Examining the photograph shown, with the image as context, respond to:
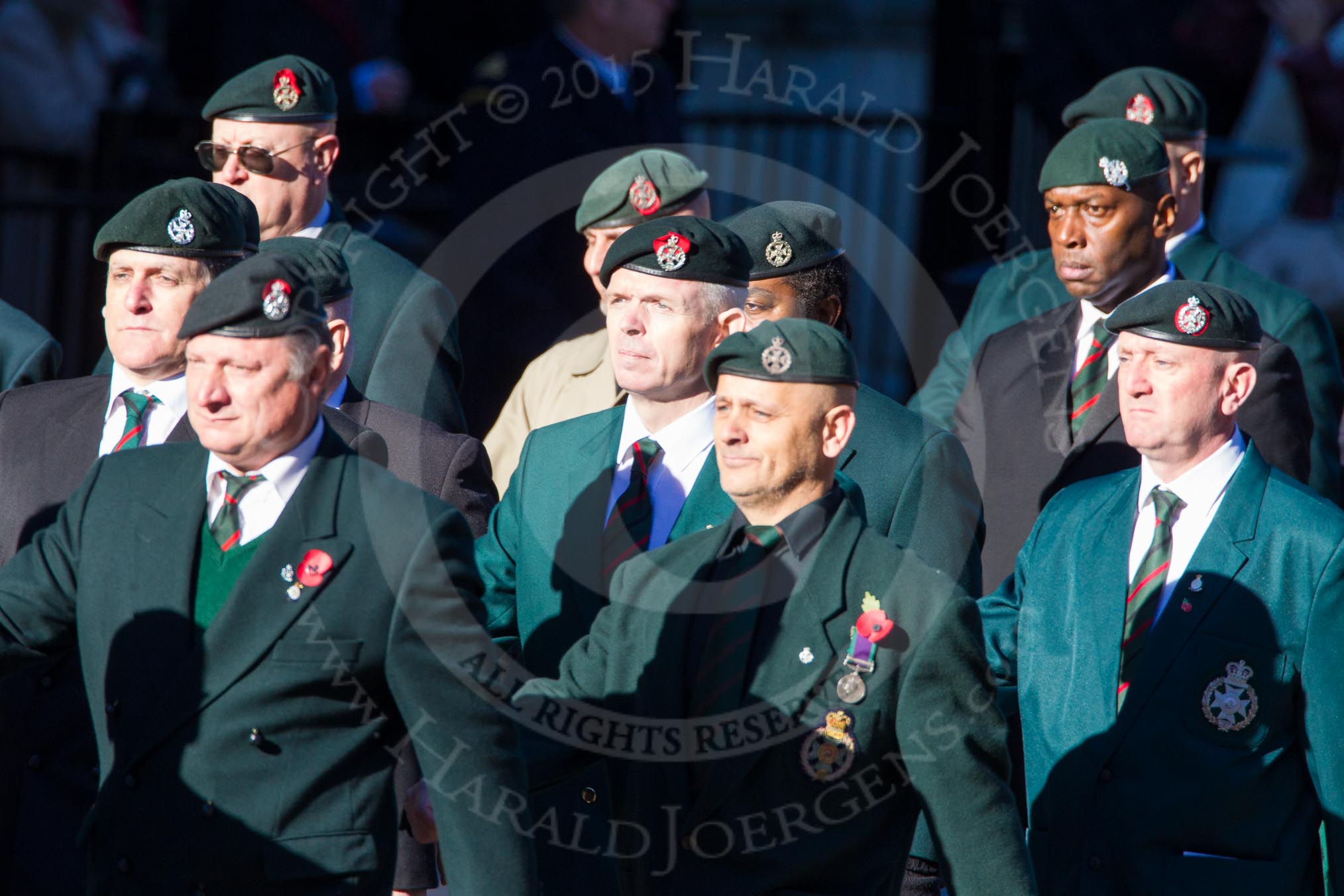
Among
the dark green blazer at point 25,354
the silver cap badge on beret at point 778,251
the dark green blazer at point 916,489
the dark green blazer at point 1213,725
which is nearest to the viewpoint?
the dark green blazer at point 1213,725

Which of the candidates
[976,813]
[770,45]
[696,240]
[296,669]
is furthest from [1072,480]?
[770,45]

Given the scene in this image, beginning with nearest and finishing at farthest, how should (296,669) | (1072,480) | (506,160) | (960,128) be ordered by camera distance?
(296,669), (1072,480), (506,160), (960,128)

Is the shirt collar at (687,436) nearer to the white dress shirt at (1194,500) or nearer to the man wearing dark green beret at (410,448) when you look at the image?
the man wearing dark green beret at (410,448)

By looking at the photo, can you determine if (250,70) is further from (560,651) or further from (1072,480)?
(1072,480)

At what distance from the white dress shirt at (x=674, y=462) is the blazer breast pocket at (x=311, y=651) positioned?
1.01 m

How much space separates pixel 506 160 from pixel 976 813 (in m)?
4.56

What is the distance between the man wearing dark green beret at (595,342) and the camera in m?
5.92

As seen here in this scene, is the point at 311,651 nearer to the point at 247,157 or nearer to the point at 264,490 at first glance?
the point at 264,490

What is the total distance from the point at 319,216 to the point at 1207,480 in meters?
2.83

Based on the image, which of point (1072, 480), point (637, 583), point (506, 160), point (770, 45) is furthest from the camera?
point (770, 45)

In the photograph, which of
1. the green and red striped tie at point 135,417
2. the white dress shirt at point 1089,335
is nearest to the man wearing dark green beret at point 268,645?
the green and red striped tie at point 135,417

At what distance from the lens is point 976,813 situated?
3936 millimetres

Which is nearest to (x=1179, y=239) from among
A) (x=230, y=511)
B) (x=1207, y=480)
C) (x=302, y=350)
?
(x=1207, y=480)

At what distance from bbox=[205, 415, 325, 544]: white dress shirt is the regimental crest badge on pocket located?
6.92 feet
